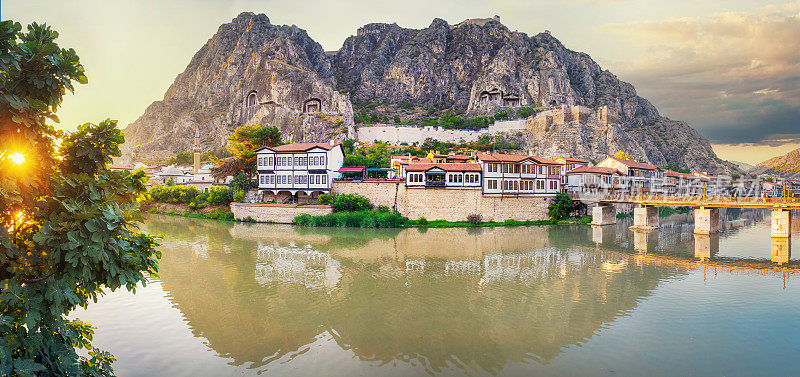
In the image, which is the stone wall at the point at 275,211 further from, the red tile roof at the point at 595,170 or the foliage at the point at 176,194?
the red tile roof at the point at 595,170

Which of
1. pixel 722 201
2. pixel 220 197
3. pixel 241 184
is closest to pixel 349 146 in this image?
pixel 241 184

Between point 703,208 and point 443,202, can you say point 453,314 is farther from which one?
point 703,208

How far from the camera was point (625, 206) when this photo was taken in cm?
5106

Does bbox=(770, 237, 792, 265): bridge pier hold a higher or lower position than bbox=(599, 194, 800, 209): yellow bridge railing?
lower

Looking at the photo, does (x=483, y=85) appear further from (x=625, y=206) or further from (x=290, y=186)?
(x=290, y=186)

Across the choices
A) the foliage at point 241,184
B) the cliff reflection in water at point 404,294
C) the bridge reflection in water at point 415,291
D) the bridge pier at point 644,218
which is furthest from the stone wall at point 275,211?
the bridge pier at point 644,218

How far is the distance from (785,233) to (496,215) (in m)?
21.2

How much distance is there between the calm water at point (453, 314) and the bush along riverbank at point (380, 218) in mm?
11614

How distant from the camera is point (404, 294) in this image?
16031 millimetres

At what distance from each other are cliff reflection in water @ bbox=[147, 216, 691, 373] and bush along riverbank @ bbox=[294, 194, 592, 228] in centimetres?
766

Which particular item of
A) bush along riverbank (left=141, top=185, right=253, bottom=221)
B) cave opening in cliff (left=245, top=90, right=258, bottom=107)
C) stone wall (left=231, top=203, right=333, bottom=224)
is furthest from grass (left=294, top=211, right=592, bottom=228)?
cave opening in cliff (left=245, top=90, right=258, bottom=107)

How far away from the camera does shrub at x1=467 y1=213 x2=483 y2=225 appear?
39844 mm

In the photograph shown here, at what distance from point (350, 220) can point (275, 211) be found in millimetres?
7562

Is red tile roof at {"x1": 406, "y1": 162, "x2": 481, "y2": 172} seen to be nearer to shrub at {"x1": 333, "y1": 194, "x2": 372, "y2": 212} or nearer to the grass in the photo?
the grass
